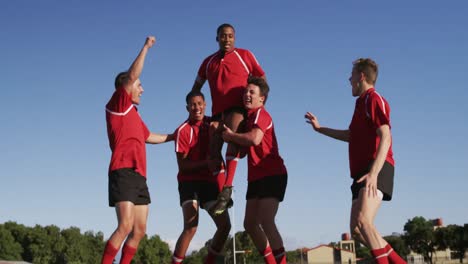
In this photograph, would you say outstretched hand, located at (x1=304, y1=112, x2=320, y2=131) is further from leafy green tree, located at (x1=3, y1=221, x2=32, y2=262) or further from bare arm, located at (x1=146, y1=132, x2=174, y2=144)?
leafy green tree, located at (x1=3, y1=221, x2=32, y2=262)

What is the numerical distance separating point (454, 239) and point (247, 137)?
95.4 metres

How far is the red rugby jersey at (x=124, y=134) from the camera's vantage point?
7773 mm

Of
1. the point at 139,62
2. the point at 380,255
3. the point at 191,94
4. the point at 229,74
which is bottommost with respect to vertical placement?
the point at 380,255

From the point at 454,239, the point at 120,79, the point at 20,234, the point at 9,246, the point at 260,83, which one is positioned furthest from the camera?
the point at 20,234

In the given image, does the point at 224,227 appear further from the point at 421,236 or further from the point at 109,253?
the point at 421,236

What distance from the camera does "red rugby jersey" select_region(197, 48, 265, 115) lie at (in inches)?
340

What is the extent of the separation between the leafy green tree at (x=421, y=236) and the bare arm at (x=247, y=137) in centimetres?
9954

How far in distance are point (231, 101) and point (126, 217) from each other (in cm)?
244

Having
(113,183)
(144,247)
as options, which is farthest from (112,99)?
(144,247)

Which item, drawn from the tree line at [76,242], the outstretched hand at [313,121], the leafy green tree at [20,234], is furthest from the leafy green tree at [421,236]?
the outstretched hand at [313,121]

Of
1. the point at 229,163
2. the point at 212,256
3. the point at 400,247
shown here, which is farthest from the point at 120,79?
the point at 400,247

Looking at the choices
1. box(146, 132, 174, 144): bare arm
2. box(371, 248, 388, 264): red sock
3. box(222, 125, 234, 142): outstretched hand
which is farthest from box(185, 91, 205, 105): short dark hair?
box(371, 248, 388, 264): red sock

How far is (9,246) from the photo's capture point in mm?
95188

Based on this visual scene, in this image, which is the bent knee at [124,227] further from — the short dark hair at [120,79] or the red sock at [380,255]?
the red sock at [380,255]
